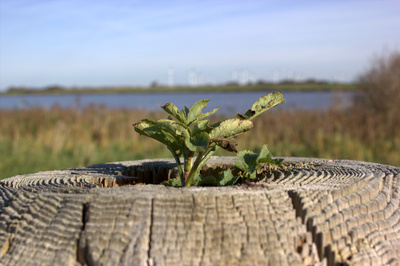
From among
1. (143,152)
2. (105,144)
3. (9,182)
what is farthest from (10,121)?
(9,182)

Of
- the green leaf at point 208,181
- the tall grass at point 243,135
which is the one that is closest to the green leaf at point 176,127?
the green leaf at point 208,181

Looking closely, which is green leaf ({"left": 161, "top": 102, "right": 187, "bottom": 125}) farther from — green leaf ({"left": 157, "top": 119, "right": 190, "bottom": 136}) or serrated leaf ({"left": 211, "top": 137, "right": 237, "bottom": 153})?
serrated leaf ({"left": 211, "top": 137, "right": 237, "bottom": 153})

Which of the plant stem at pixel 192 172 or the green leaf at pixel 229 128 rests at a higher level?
the green leaf at pixel 229 128

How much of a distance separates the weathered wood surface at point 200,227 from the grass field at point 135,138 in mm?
5268

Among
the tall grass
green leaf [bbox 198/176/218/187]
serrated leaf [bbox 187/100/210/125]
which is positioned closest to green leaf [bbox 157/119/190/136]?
serrated leaf [bbox 187/100/210/125]

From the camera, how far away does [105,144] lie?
352 inches

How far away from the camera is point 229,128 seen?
1.77 m

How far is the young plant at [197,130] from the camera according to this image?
1.72 meters

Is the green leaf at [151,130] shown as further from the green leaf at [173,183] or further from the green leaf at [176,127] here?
the green leaf at [173,183]

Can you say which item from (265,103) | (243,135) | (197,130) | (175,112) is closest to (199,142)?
(197,130)

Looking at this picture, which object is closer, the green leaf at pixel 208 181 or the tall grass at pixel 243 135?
the green leaf at pixel 208 181

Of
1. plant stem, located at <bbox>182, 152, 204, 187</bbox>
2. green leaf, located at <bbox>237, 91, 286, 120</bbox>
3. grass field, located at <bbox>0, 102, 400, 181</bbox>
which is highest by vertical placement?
green leaf, located at <bbox>237, 91, 286, 120</bbox>

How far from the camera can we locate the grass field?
729 cm

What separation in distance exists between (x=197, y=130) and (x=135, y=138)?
301 inches
